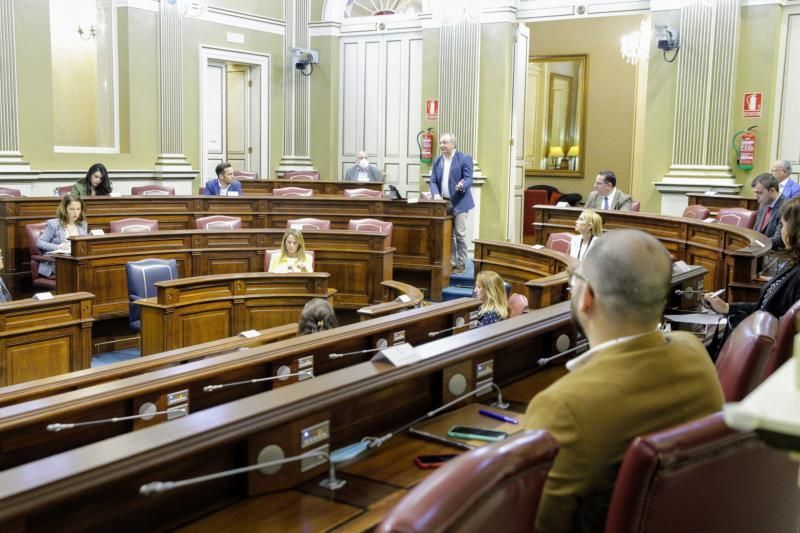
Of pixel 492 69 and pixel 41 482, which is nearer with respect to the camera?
pixel 41 482

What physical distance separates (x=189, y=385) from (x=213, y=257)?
14.5 feet

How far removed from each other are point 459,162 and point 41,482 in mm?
8069

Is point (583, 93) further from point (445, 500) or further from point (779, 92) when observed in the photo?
point (445, 500)

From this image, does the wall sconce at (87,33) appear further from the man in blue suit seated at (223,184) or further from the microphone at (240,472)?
the microphone at (240,472)

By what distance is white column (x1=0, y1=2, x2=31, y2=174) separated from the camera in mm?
9727

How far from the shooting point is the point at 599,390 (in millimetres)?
1539

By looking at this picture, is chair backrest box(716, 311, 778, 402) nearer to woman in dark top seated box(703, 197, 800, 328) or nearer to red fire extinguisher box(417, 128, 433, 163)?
woman in dark top seated box(703, 197, 800, 328)

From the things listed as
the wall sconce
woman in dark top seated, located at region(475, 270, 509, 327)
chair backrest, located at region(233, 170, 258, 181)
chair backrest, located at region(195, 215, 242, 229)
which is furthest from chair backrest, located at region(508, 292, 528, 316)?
the wall sconce

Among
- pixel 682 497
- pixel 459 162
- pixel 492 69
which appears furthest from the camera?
pixel 492 69

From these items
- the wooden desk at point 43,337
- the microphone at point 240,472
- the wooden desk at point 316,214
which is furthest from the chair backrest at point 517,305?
the wooden desk at point 316,214

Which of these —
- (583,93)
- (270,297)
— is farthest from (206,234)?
(583,93)

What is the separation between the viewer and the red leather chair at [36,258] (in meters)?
7.17

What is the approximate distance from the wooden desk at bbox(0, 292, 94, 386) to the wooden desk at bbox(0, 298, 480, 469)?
217 centimetres

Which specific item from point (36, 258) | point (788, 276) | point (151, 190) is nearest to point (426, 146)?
point (151, 190)
